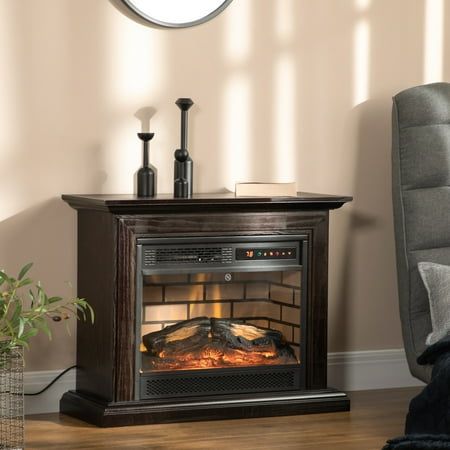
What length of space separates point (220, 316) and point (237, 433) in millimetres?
491

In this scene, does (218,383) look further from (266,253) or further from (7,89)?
(7,89)

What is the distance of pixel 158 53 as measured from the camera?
4316mm

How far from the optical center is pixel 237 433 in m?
3.92

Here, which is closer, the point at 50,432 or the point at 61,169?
the point at 50,432

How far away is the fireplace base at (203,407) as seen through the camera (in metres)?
4.00

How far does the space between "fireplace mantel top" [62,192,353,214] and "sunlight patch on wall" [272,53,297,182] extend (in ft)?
0.81

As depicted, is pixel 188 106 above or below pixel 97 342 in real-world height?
above

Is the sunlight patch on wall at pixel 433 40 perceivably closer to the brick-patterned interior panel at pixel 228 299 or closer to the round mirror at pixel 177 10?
the round mirror at pixel 177 10

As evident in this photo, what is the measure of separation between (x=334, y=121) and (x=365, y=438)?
1433 millimetres

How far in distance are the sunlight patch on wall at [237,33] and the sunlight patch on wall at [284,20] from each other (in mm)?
127

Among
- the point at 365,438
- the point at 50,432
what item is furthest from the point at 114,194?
the point at 365,438

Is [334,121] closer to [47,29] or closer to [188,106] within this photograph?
[188,106]

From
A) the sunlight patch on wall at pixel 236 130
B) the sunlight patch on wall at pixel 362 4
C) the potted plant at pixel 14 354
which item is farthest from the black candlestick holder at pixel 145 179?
the sunlight patch on wall at pixel 362 4

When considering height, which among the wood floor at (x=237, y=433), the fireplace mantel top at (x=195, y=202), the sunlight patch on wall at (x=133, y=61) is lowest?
the wood floor at (x=237, y=433)
